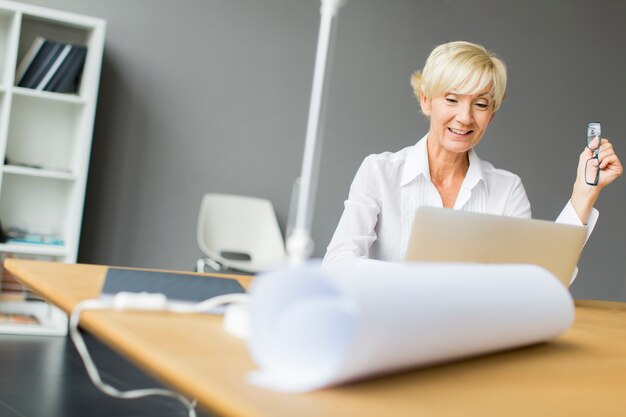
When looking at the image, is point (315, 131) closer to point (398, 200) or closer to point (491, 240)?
point (491, 240)

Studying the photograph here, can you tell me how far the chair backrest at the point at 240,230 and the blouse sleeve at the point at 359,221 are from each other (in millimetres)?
2435

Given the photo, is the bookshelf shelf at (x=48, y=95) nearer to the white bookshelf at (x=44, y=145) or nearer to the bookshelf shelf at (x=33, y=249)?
the white bookshelf at (x=44, y=145)

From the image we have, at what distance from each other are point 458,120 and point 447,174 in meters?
0.16

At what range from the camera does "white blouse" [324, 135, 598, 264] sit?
77.0 inches

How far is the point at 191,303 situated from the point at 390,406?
1.50 ft

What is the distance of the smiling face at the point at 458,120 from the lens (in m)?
2.18

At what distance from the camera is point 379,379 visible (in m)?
0.76

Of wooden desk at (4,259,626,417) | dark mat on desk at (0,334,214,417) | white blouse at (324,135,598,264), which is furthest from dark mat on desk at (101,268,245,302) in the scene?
dark mat on desk at (0,334,214,417)

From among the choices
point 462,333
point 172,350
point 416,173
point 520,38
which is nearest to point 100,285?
point 172,350

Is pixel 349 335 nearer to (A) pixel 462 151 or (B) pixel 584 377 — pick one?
(B) pixel 584 377

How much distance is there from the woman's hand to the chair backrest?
2636 mm

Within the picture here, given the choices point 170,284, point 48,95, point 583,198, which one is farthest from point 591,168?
point 48,95

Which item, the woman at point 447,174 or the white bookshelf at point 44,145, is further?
the white bookshelf at point 44,145

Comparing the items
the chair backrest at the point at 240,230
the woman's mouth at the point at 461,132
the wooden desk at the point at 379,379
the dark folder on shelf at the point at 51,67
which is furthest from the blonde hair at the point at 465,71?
the dark folder on shelf at the point at 51,67
